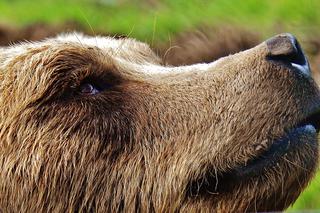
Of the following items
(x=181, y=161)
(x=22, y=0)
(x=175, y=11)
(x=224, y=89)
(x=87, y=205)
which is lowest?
(x=22, y=0)

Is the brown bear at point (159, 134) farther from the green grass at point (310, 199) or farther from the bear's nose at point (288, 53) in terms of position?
the green grass at point (310, 199)

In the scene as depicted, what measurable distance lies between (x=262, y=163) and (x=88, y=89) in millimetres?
1008

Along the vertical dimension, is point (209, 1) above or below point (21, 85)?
below

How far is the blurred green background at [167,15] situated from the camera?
29.9ft

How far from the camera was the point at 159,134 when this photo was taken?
480 cm

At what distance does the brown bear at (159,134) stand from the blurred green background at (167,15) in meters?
3.17

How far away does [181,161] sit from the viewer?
469 cm

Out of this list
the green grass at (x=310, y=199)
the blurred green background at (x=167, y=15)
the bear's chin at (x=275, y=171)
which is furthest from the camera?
the blurred green background at (x=167, y=15)

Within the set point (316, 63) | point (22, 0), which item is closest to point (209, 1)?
Answer: point (316, 63)

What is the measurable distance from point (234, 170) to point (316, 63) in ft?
13.6

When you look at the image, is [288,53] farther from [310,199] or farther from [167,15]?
[167,15]

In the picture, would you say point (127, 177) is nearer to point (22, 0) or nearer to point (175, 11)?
point (175, 11)

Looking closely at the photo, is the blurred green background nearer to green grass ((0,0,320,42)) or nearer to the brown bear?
green grass ((0,0,320,42))

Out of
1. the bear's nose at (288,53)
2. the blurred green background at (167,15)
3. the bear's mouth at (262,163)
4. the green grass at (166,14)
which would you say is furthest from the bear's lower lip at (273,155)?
the green grass at (166,14)
